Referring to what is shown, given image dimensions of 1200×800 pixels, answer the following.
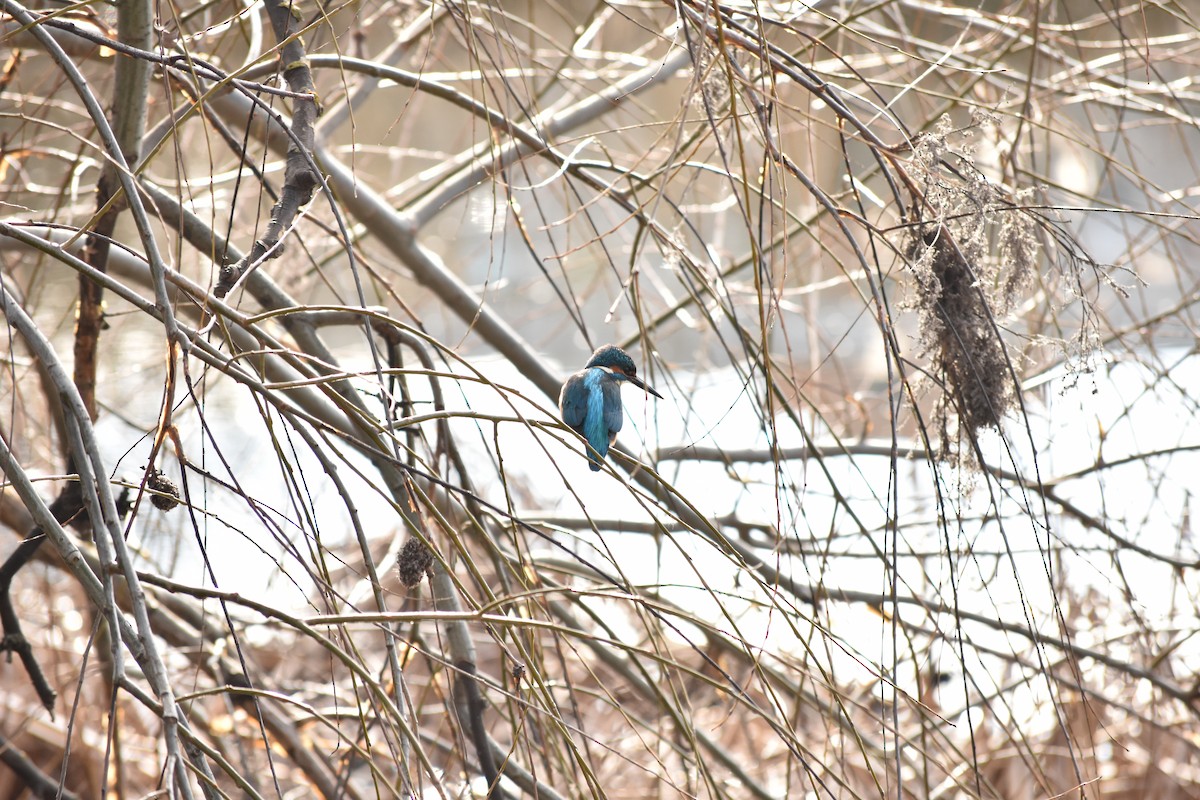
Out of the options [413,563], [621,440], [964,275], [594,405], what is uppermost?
[621,440]

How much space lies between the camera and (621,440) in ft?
9.16

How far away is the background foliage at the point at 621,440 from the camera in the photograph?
0.97m

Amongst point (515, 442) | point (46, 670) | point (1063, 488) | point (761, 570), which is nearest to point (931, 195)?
point (761, 570)

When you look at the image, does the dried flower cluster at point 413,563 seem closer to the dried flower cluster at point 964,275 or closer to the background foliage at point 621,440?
the background foliage at point 621,440

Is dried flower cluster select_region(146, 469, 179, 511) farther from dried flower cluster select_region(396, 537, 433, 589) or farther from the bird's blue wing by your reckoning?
the bird's blue wing

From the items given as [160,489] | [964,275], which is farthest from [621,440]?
[160,489]

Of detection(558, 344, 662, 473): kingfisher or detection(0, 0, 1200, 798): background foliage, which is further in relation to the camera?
detection(558, 344, 662, 473): kingfisher

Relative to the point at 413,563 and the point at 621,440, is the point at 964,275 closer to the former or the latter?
the point at 413,563

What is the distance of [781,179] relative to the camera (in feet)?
3.49

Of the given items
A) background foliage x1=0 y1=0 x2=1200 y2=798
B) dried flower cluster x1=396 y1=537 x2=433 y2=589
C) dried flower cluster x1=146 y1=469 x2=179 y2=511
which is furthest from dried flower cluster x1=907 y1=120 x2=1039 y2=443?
dried flower cluster x1=146 y1=469 x2=179 y2=511

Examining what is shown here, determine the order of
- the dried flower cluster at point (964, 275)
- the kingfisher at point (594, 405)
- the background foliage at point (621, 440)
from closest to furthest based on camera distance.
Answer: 1. the background foliage at point (621, 440)
2. the dried flower cluster at point (964, 275)
3. the kingfisher at point (594, 405)

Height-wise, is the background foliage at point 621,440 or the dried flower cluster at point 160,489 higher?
the background foliage at point 621,440

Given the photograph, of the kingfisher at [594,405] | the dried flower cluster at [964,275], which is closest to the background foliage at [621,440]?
the dried flower cluster at [964,275]

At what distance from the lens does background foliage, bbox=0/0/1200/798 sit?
0.97m
